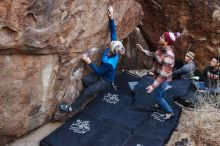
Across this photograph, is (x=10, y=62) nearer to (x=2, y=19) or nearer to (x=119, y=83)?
(x=2, y=19)

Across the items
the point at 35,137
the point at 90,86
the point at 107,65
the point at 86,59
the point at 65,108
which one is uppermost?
the point at 86,59

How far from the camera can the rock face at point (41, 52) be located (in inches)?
184

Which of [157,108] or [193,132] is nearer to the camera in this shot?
[193,132]

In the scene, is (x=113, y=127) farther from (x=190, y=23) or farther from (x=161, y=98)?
(x=190, y=23)

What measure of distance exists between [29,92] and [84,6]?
59.9 inches

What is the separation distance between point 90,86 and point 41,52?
1.27 meters

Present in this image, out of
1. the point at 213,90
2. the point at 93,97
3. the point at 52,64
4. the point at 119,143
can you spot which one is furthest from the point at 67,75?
the point at 213,90

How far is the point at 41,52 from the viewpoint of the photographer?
5.09 m

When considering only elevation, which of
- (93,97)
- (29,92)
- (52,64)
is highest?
(52,64)

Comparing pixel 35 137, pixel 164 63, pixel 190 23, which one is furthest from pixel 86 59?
pixel 190 23

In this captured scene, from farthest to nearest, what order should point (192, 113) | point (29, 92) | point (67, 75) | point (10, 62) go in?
point (192, 113) < point (67, 75) < point (29, 92) < point (10, 62)

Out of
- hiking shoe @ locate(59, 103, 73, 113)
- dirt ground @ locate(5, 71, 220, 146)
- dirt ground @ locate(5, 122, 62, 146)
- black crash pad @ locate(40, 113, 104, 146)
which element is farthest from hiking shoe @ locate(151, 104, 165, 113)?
dirt ground @ locate(5, 122, 62, 146)

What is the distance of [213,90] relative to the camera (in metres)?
6.51

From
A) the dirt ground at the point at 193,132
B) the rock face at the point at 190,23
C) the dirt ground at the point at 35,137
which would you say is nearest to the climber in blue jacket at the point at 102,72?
the dirt ground at the point at 35,137
